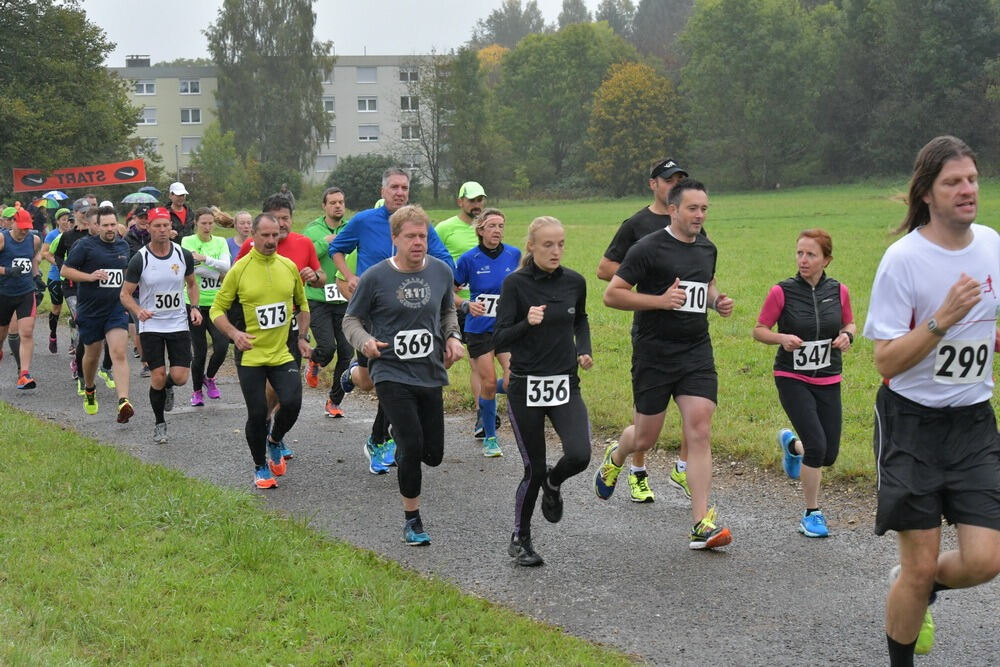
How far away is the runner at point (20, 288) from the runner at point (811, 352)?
32.3 feet

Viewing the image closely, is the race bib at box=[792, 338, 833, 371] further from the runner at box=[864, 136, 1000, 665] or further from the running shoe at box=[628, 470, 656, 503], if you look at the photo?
the runner at box=[864, 136, 1000, 665]

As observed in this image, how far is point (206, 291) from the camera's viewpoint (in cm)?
1259

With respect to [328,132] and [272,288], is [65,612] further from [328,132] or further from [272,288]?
[328,132]

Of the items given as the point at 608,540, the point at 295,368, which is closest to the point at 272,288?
the point at 295,368

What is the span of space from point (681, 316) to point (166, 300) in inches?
215

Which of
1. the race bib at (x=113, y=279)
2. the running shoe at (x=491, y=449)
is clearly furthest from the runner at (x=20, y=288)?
the running shoe at (x=491, y=449)

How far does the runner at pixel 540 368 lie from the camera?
6.48m

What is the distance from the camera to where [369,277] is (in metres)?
7.03

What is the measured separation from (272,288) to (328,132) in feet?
267

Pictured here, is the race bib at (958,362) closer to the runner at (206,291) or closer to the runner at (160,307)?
the runner at (160,307)

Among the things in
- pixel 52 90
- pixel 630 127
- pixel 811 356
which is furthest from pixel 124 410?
pixel 630 127

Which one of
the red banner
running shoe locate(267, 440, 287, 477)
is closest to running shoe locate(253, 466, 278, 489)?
running shoe locate(267, 440, 287, 477)

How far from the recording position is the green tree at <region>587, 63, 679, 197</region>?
8200 cm

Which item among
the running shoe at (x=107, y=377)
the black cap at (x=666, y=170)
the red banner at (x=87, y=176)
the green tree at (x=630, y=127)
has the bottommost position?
the running shoe at (x=107, y=377)
